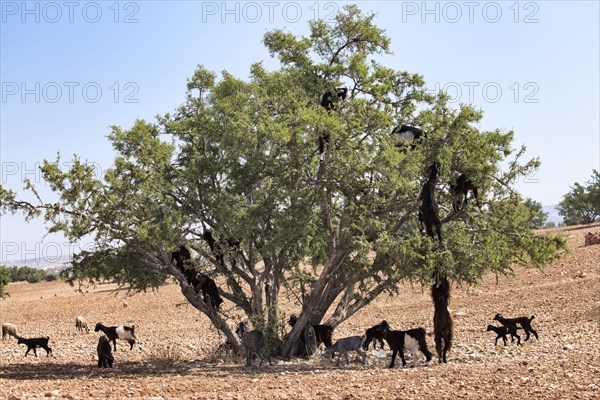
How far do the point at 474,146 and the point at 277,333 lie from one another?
7380 mm

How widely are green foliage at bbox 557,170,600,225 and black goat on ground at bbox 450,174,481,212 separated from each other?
55.0m

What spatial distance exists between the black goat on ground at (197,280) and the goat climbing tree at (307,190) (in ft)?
0.95

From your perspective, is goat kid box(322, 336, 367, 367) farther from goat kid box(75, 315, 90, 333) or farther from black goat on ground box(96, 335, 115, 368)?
goat kid box(75, 315, 90, 333)

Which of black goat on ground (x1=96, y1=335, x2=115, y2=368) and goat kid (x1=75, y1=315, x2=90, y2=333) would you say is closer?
black goat on ground (x1=96, y1=335, x2=115, y2=368)

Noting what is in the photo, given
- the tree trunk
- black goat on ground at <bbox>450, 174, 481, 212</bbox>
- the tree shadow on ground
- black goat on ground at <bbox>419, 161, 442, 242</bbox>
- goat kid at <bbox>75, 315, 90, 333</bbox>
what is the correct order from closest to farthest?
black goat on ground at <bbox>419, 161, 442, 242</bbox>, black goat on ground at <bbox>450, 174, 481, 212</bbox>, the tree shadow on ground, the tree trunk, goat kid at <bbox>75, 315, 90, 333</bbox>

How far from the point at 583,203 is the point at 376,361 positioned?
56.3m

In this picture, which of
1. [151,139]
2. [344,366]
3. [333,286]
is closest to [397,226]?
[333,286]

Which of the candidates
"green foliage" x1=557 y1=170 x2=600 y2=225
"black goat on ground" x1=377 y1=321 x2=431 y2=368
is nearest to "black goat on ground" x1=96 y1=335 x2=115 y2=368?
"black goat on ground" x1=377 y1=321 x2=431 y2=368

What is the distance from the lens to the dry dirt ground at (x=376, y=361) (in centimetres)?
1130

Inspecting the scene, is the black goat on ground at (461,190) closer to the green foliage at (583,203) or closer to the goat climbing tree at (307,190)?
the goat climbing tree at (307,190)

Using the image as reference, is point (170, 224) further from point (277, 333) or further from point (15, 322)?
point (15, 322)

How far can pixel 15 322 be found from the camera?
34.6m

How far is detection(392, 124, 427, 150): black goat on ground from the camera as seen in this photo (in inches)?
626

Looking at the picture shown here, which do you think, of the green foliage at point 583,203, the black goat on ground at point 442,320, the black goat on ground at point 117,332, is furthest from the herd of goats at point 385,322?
the green foliage at point 583,203
